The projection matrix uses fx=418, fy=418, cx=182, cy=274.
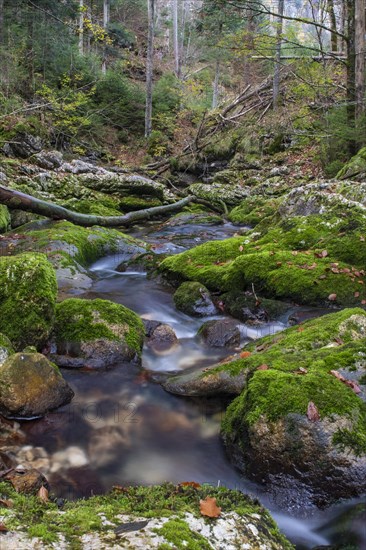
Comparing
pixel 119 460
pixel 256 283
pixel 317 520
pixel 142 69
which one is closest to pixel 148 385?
pixel 119 460

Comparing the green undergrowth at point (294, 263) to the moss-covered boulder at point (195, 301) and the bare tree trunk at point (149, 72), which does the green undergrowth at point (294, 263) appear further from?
the bare tree trunk at point (149, 72)

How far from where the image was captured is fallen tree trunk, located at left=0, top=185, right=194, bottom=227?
7328 mm

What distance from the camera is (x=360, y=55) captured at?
1126 cm

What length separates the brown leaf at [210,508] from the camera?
2.10m

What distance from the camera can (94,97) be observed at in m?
23.3

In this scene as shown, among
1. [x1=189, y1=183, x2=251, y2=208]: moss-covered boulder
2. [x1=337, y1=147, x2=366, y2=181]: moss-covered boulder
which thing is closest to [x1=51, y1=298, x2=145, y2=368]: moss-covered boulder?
[x1=337, y1=147, x2=366, y2=181]: moss-covered boulder

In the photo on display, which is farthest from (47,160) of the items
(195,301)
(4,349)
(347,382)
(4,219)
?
(347,382)

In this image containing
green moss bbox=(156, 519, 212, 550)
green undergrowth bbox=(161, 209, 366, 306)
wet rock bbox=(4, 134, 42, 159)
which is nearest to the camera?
green moss bbox=(156, 519, 212, 550)

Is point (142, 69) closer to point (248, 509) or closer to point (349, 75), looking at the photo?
point (349, 75)

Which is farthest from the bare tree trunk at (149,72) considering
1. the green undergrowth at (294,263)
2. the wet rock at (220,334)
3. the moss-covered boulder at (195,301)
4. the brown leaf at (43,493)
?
the brown leaf at (43,493)

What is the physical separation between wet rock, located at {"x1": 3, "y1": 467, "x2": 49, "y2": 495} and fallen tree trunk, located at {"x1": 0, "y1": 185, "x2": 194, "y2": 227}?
5392mm

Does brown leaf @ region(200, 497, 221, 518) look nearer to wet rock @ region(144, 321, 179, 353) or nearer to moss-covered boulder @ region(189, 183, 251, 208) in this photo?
wet rock @ region(144, 321, 179, 353)

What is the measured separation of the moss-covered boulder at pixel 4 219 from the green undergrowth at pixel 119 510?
8540 mm

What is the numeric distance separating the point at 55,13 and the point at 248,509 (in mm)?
24446
